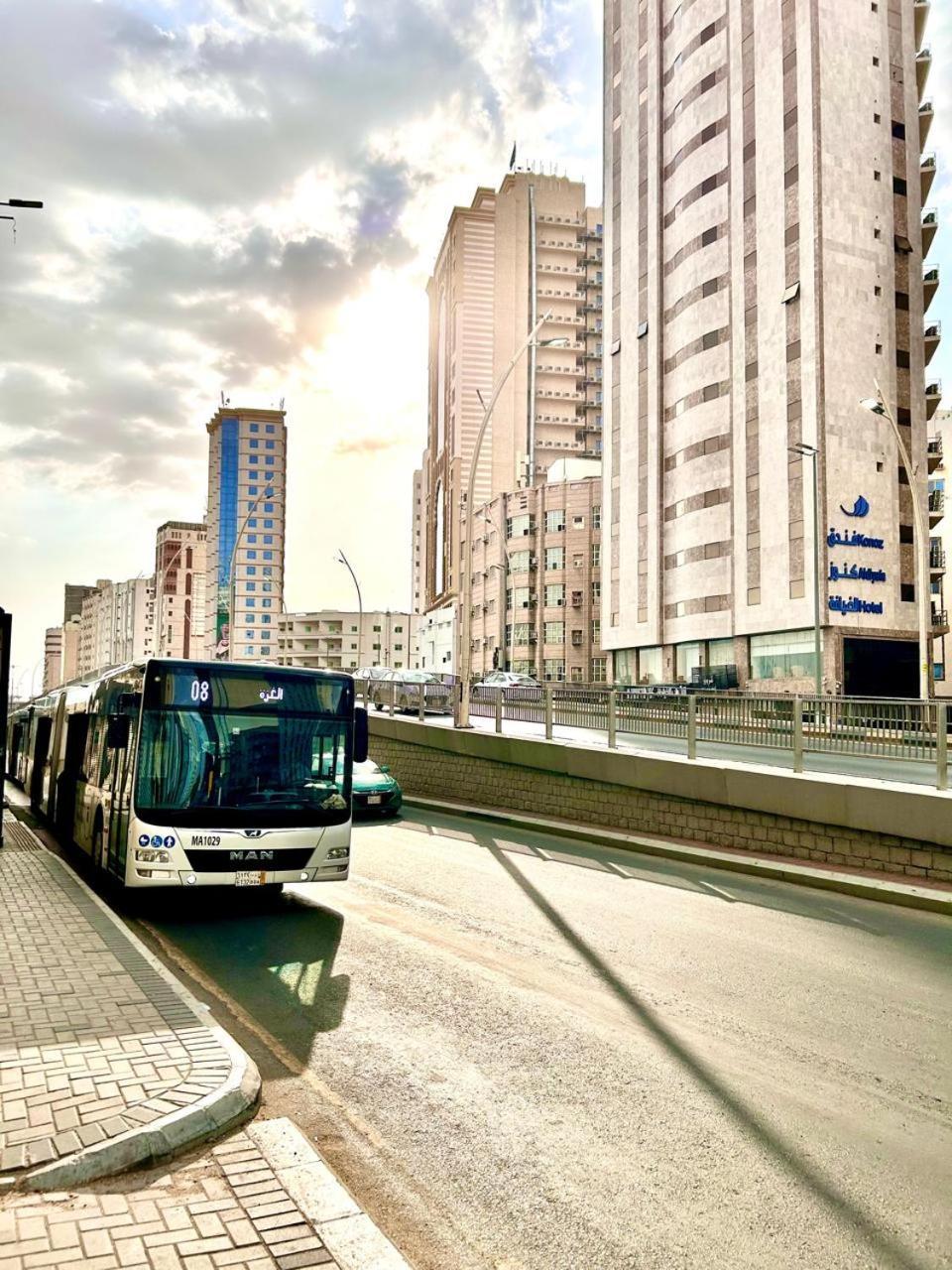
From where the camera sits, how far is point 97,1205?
3.74 metres

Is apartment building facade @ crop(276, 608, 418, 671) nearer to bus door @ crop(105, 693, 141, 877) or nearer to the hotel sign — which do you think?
the hotel sign

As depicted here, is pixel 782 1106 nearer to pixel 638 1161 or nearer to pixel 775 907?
pixel 638 1161

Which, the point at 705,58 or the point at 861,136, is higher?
the point at 705,58

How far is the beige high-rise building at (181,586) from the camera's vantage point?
17512 centimetres

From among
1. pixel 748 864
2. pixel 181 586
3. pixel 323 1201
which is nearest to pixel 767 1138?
pixel 323 1201

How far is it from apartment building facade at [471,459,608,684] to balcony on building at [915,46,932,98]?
38.6 metres

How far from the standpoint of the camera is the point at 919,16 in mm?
60000

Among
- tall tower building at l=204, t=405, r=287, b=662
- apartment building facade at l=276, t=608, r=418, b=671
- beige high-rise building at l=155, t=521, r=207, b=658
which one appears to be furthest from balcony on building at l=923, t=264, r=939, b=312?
beige high-rise building at l=155, t=521, r=207, b=658

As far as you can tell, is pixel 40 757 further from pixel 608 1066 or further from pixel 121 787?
pixel 608 1066

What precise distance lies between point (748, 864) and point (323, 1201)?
31.3 feet

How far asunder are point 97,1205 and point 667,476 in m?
64.7

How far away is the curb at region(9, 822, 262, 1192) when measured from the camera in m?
3.87

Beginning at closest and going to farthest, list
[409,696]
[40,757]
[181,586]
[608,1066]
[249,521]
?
[608,1066]
[40,757]
[409,696]
[249,521]
[181,586]

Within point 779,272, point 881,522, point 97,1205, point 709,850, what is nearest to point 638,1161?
point 97,1205
